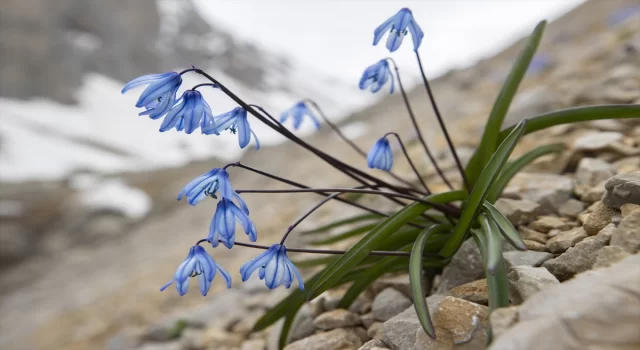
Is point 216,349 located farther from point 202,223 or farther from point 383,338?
point 202,223

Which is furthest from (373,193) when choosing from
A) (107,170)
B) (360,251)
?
(107,170)

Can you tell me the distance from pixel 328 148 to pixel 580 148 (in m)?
5.34

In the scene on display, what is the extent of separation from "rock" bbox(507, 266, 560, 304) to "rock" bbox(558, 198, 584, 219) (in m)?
0.70

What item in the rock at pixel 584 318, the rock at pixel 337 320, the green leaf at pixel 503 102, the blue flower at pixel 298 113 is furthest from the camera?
the blue flower at pixel 298 113

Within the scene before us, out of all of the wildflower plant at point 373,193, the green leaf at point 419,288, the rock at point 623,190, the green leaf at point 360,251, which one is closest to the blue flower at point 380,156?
the wildflower plant at point 373,193

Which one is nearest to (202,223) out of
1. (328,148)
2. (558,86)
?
(328,148)

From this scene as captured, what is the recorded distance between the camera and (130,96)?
3816 centimetres

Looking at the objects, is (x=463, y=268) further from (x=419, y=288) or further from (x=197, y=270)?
(x=197, y=270)

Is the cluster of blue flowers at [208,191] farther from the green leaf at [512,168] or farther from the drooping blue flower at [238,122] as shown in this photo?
the green leaf at [512,168]

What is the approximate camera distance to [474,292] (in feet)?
A: 4.66

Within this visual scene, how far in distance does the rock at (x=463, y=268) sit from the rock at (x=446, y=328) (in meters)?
0.21

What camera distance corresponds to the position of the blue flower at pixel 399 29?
1.54m

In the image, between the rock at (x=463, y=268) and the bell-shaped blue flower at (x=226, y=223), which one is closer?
the bell-shaped blue flower at (x=226, y=223)

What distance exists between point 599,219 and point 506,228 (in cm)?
39
